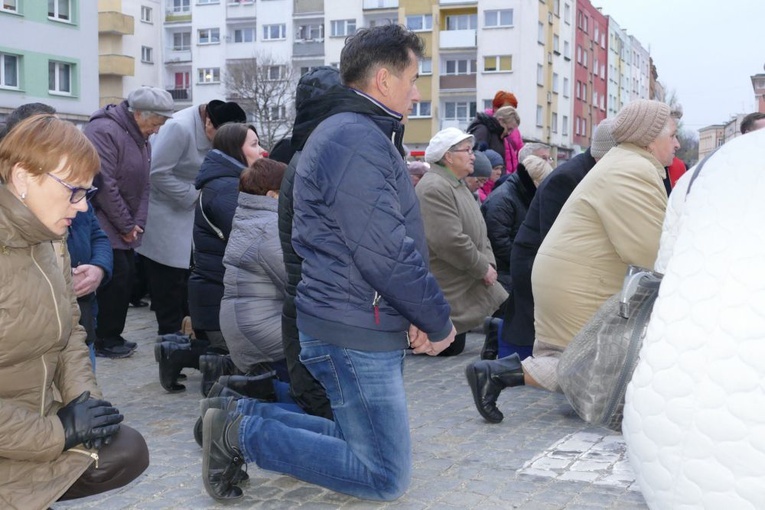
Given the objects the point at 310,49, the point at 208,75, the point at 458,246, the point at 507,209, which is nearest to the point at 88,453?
the point at 458,246

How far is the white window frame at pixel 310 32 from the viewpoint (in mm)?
66125

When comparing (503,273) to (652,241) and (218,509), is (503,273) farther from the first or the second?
(218,509)

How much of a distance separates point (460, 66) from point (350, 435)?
59.0 m

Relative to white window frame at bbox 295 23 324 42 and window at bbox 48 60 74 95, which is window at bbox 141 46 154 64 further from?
window at bbox 48 60 74 95

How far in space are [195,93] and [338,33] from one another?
39.6 feet

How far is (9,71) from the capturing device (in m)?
37.7

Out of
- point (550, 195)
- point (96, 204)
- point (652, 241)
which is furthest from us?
point (96, 204)

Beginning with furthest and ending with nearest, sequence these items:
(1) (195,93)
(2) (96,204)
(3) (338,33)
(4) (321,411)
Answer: (1) (195,93)
(3) (338,33)
(2) (96,204)
(4) (321,411)

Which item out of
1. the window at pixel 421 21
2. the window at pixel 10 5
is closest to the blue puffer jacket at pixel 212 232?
the window at pixel 10 5

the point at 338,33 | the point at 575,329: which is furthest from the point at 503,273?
the point at 338,33

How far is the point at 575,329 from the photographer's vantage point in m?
5.96

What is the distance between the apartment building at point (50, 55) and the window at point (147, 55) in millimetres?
31386

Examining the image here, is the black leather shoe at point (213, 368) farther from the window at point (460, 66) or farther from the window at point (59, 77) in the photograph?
the window at point (460, 66)

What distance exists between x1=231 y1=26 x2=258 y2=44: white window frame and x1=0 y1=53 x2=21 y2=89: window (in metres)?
31.4
